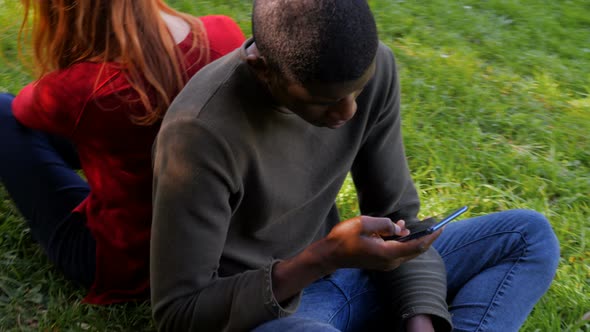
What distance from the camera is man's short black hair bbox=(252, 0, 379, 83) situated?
163 cm

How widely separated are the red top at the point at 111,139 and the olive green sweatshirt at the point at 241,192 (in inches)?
13.1

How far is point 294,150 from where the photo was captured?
206 cm

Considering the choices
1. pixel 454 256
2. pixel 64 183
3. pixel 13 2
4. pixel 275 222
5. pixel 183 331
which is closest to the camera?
pixel 183 331

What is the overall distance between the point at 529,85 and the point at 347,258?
2520 millimetres

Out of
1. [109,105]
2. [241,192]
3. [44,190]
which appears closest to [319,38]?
[241,192]

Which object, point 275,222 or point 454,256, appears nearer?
point 275,222

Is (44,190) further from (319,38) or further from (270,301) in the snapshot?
(319,38)

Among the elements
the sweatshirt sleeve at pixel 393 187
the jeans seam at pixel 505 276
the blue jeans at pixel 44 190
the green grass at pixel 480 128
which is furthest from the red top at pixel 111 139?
the jeans seam at pixel 505 276

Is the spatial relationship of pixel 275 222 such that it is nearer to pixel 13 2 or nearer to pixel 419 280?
pixel 419 280

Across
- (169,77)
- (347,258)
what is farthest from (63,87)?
(347,258)

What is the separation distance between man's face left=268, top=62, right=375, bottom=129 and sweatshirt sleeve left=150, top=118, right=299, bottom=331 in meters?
0.19

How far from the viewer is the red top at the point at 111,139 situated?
7.15ft

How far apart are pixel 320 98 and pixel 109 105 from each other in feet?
2.38

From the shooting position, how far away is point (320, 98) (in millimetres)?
1760
